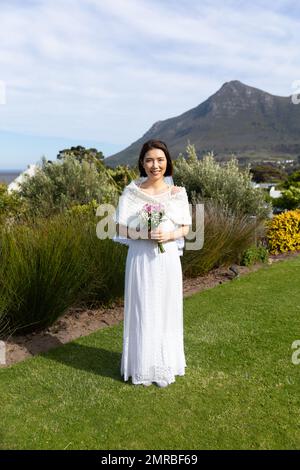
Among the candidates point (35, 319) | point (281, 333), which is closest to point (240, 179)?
point (281, 333)

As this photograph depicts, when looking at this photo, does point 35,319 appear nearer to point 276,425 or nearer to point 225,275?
point 276,425

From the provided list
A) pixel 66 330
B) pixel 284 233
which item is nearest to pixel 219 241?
pixel 284 233

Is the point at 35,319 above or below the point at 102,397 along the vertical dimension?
above

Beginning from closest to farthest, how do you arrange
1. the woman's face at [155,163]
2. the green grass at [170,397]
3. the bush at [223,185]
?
the green grass at [170,397]
the woman's face at [155,163]
the bush at [223,185]

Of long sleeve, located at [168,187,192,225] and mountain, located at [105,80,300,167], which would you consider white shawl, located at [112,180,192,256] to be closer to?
long sleeve, located at [168,187,192,225]

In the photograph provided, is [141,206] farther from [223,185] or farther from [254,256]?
[223,185]

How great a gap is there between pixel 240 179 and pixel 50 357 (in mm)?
8223

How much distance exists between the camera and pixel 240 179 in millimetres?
11844

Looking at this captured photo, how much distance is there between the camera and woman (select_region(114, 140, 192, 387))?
4055 mm

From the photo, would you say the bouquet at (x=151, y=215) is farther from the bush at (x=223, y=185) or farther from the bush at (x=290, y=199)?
the bush at (x=290, y=199)

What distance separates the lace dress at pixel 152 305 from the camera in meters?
4.06

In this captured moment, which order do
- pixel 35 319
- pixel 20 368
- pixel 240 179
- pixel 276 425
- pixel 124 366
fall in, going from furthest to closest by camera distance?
1. pixel 240 179
2. pixel 35 319
3. pixel 20 368
4. pixel 124 366
5. pixel 276 425

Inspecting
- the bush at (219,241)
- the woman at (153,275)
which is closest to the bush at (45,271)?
the woman at (153,275)

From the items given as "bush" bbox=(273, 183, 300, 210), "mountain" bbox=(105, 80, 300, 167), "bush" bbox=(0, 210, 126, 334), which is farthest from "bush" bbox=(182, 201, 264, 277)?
"mountain" bbox=(105, 80, 300, 167)
